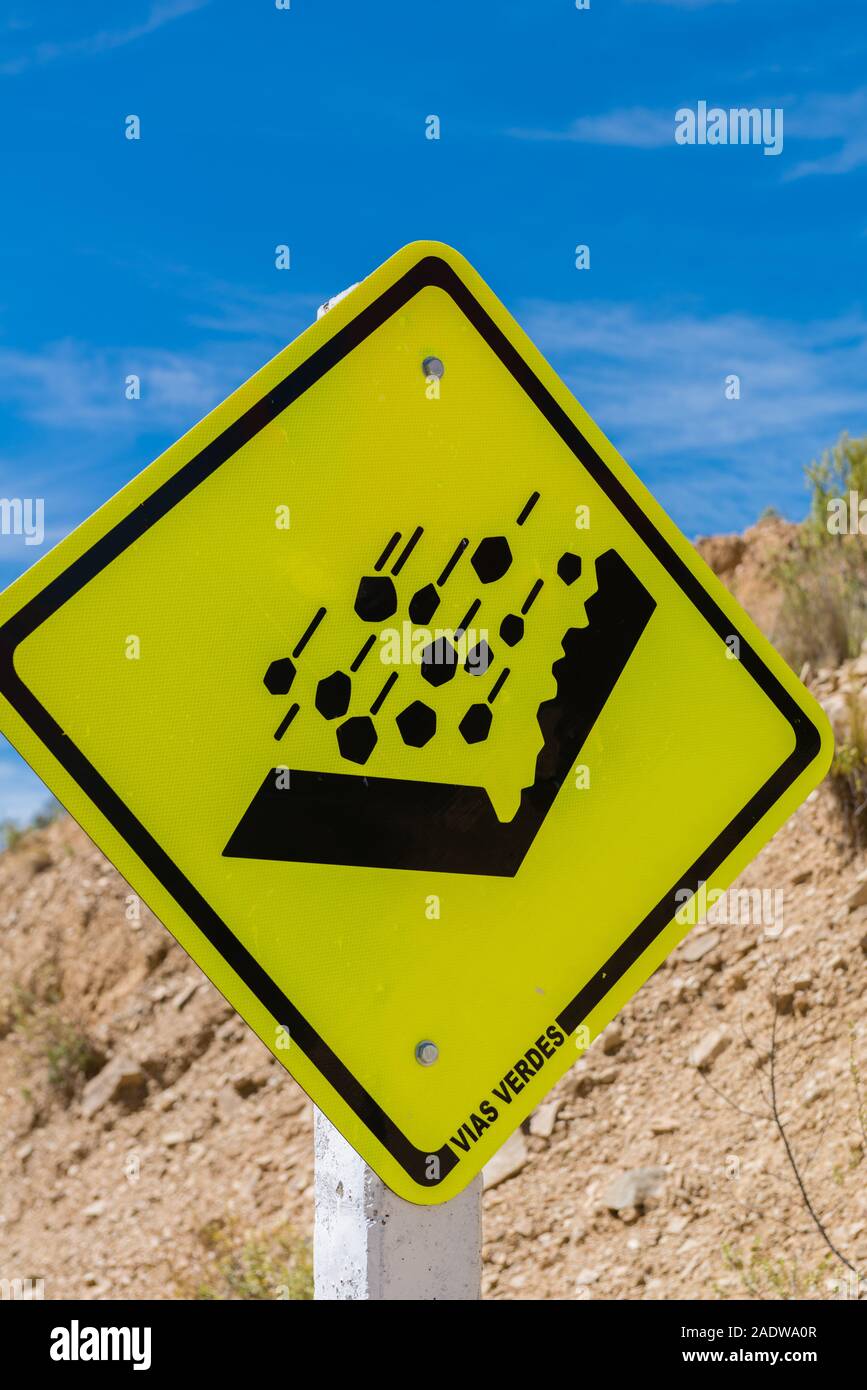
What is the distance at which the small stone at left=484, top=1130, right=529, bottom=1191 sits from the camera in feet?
17.9

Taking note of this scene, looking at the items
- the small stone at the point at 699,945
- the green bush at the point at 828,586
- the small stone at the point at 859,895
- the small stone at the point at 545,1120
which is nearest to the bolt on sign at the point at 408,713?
the small stone at the point at 859,895

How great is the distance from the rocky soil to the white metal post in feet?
4.40

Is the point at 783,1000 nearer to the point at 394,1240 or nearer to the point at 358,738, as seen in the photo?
the point at 394,1240

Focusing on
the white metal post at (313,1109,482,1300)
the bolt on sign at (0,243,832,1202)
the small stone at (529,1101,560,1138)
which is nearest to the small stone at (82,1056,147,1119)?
the small stone at (529,1101,560,1138)

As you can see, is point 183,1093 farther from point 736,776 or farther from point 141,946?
point 736,776

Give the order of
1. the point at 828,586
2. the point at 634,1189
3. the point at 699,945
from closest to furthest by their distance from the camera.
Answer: the point at 634,1189
the point at 699,945
the point at 828,586

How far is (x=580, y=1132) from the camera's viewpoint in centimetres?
545

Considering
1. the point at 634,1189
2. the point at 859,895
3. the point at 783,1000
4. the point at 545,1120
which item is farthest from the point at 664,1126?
the point at 859,895

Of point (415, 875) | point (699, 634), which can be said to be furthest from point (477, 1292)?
point (699, 634)

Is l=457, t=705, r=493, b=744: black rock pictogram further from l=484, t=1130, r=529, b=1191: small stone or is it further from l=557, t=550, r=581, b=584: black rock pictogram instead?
l=484, t=1130, r=529, b=1191: small stone

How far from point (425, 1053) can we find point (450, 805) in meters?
0.42

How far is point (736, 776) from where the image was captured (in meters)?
2.37

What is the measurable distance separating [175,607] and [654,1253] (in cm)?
363
